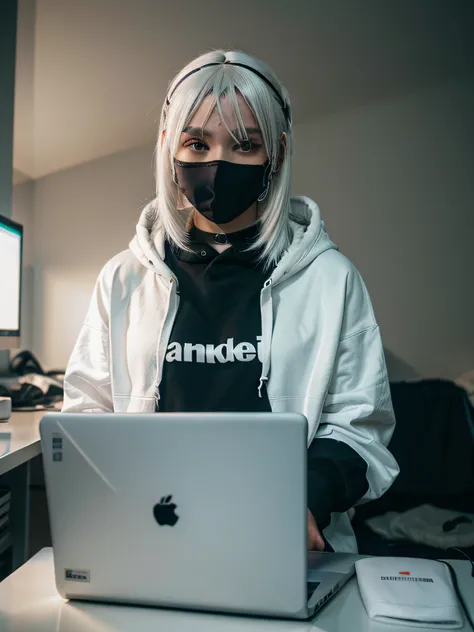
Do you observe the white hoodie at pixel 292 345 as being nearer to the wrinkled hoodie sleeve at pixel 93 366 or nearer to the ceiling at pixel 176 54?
the wrinkled hoodie sleeve at pixel 93 366

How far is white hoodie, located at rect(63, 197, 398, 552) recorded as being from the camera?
1.11 metres

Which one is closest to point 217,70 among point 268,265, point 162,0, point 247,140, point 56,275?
point 247,140

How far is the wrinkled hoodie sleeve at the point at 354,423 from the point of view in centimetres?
93

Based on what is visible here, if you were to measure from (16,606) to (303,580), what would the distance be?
1.12 ft

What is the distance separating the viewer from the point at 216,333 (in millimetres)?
1190

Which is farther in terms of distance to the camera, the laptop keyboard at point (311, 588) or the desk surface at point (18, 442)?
the desk surface at point (18, 442)

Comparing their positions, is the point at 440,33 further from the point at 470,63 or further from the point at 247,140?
the point at 247,140

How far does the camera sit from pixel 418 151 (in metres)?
3.20

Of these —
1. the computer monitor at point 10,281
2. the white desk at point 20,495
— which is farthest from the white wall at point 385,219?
the white desk at point 20,495

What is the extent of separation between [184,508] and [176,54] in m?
2.65

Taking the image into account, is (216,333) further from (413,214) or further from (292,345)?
(413,214)

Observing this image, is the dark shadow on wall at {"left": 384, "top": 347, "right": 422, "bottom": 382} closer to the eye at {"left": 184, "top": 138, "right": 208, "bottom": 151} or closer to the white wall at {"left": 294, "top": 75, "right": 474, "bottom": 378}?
the white wall at {"left": 294, "top": 75, "right": 474, "bottom": 378}

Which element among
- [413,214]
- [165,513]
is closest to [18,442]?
[165,513]

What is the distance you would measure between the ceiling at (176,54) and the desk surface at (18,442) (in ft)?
5.69
